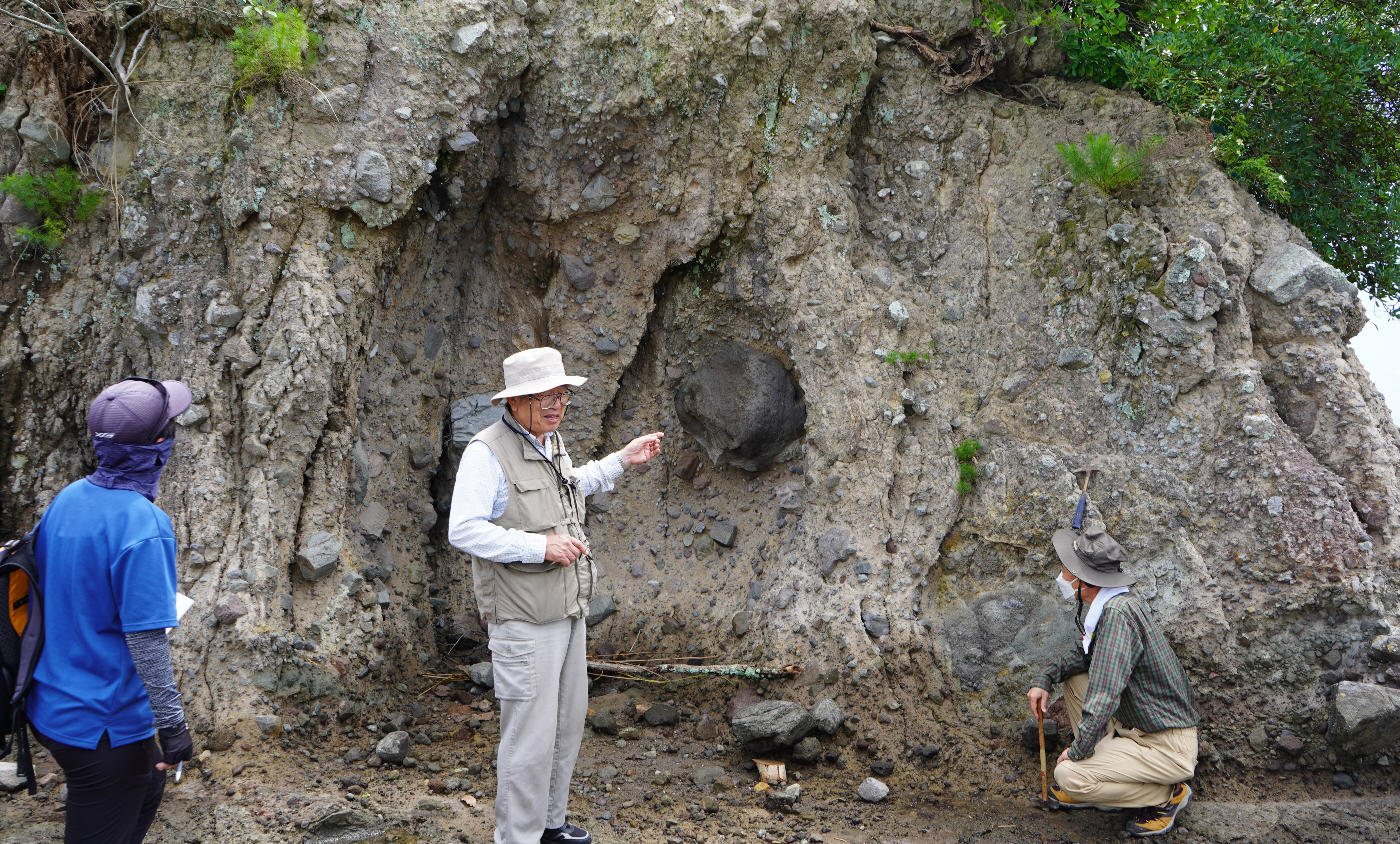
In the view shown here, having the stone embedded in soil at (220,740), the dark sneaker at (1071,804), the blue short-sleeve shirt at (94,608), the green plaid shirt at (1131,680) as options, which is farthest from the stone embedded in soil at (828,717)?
the blue short-sleeve shirt at (94,608)

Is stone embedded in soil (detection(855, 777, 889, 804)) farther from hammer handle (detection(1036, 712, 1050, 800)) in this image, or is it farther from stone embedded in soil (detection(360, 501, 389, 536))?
stone embedded in soil (detection(360, 501, 389, 536))

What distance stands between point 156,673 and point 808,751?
2.91 metres

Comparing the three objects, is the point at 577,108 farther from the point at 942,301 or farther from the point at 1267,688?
the point at 1267,688

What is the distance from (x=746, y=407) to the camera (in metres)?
5.51

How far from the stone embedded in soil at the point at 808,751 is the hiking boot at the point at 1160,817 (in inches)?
54.7

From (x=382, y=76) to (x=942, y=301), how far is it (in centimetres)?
344

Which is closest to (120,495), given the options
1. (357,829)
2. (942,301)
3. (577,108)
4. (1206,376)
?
(357,829)

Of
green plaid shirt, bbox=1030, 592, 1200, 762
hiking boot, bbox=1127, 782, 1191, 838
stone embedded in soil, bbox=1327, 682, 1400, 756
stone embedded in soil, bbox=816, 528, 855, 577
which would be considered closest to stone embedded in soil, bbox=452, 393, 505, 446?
Answer: stone embedded in soil, bbox=816, 528, 855, 577

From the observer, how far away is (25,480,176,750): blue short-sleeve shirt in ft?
8.71

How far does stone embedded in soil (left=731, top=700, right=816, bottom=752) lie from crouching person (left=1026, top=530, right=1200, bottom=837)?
1.17 meters

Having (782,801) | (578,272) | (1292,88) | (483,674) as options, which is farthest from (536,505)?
(1292,88)

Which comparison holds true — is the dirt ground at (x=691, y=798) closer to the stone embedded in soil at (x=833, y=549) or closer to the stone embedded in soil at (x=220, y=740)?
the stone embedded in soil at (x=220, y=740)

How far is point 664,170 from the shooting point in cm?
554

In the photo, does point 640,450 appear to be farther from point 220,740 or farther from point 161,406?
point 220,740
